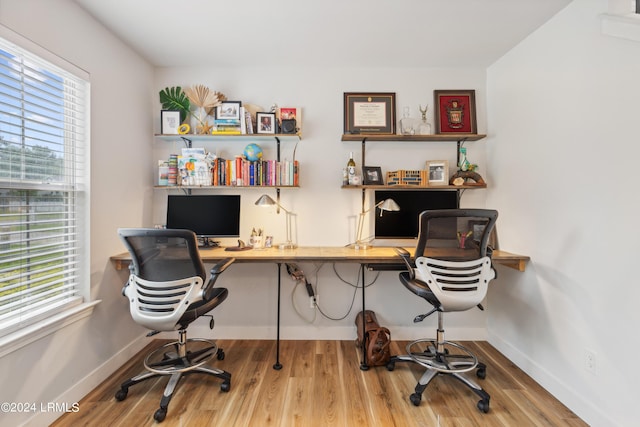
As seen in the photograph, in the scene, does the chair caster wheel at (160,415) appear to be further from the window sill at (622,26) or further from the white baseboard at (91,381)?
the window sill at (622,26)

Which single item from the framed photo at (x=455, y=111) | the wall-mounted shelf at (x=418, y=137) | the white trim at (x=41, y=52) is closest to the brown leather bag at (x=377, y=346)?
the wall-mounted shelf at (x=418, y=137)

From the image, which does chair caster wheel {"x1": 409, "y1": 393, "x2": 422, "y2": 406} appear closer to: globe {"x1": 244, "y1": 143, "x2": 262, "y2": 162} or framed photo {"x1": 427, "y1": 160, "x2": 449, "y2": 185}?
framed photo {"x1": 427, "y1": 160, "x2": 449, "y2": 185}

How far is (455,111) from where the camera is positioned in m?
2.44

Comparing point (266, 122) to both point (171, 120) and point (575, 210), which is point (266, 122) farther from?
point (575, 210)

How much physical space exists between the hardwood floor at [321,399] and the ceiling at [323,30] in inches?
98.5

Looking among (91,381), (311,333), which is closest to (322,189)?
(311,333)

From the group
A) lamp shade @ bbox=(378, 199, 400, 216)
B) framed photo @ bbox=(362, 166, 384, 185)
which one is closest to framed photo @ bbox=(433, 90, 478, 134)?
framed photo @ bbox=(362, 166, 384, 185)

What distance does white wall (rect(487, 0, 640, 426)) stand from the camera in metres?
1.37

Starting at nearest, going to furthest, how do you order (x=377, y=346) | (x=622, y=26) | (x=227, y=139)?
(x=622, y=26)
(x=377, y=346)
(x=227, y=139)

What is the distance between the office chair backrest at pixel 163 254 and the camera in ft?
4.88

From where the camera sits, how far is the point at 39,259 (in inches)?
58.7

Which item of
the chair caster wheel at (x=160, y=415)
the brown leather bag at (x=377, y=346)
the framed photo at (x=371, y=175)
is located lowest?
the chair caster wheel at (x=160, y=415)

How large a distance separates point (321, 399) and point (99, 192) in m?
2.05

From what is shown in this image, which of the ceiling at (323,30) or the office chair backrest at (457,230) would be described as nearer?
the office chair backrest at (457,230)
